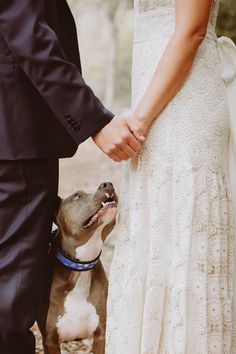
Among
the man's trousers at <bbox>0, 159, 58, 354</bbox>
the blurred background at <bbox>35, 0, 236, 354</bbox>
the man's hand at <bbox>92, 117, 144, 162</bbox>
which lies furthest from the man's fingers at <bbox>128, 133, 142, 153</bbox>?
the blurred background at <bbox>35, 0, 236, 354</bbox>

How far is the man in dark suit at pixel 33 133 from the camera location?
8.61 feet

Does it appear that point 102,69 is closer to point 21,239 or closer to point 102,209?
point 102,209

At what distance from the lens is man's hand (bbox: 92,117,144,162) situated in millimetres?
2689

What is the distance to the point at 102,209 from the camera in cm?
359

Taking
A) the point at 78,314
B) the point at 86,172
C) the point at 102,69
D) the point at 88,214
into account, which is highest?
the point at 88,214

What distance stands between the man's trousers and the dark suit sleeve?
0.31 m

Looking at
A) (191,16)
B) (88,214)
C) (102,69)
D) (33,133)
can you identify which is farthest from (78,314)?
(102,69)

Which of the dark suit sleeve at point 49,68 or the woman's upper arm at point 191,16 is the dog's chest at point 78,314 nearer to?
the dark suit sleeve at point 49,68

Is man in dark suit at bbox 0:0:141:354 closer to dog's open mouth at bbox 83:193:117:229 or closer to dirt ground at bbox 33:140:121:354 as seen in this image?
dog's open mouth at bbox 83:193:117:229

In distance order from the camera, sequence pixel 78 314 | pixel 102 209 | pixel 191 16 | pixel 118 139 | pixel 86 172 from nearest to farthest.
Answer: pixel 191 16 → pixel 118 139 → pixel 102 209 → pixel 78 314 → pixel 86 172

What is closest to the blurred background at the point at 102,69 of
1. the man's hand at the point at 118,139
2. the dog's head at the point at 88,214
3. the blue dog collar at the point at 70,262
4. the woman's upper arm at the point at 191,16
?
the blue dog collar at the point at 70,262

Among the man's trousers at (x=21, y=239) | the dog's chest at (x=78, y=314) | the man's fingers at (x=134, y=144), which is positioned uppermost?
the man's fingers at (x=134, y=144)

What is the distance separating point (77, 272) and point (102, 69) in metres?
38.7

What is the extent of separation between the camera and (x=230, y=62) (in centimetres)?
298
